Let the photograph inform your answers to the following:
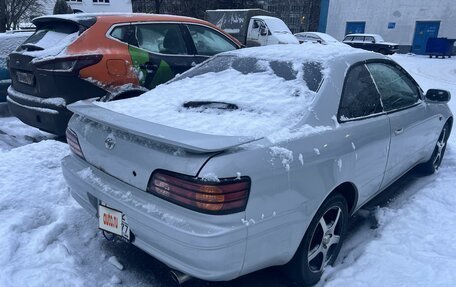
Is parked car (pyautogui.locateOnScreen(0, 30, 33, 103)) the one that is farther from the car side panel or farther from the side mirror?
the side mirror

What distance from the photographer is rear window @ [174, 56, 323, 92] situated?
280 cm

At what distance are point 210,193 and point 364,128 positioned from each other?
144 centimetres

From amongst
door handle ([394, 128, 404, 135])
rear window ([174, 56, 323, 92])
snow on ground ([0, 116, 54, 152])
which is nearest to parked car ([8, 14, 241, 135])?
snow on ground ([0, 116, 54, 152])

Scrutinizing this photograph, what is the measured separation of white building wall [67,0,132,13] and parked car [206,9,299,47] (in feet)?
59.1

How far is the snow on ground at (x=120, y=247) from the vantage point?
2.54 m

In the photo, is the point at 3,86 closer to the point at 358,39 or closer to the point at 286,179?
the point at 286,179

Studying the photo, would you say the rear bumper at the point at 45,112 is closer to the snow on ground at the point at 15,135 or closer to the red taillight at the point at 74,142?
the snow on ground at the point at 15,135

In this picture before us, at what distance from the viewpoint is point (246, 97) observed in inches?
109

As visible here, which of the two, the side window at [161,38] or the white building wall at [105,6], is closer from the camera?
the side window at [161,38]

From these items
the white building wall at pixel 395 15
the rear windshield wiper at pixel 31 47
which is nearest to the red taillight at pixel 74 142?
the rear windshield wiper at pixel 31 47

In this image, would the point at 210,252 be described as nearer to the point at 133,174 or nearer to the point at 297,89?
the point at 133,174

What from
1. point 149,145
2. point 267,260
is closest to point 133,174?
point 149,145

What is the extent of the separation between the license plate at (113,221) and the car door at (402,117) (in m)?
2.18

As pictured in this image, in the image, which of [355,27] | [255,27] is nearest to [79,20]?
[255,27]
